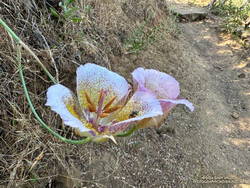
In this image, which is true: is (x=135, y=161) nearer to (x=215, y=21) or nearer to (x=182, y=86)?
(x=182, y=86)

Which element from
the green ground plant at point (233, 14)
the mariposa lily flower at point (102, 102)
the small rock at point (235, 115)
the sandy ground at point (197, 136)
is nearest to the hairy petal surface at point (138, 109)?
the mariposa lily flower at point (102, 102)

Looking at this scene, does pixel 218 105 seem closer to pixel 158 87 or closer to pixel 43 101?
pixel 43 101

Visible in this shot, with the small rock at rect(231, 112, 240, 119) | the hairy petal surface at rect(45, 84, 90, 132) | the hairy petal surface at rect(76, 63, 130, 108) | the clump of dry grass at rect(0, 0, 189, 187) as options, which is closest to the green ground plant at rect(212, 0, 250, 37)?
the small rock at rect(231, 112, 240, 119)

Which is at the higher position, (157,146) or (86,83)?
(86,83)

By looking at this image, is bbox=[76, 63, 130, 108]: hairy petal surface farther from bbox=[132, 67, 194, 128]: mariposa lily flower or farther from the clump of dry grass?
the clump of dry grass

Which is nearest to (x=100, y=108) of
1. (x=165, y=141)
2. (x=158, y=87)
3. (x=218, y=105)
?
(x=158, y=87)

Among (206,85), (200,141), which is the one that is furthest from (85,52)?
(206,85)

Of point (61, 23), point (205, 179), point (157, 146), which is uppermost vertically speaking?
point (61, 23)

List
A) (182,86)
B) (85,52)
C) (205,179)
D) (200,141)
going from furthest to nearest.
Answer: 1. (182,86)
2. (200,141)
3. (205,179)
4. (85,52)
